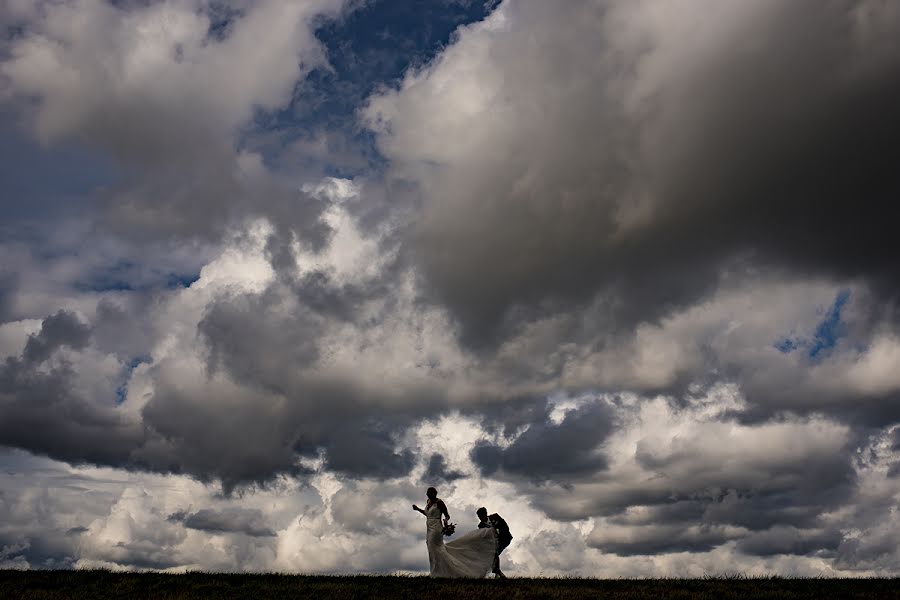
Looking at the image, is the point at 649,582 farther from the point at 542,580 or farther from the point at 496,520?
the point at 496,520

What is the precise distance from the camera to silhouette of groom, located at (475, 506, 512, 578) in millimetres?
32312

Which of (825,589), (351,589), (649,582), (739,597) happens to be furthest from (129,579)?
(825,589)

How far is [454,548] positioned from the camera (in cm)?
3225

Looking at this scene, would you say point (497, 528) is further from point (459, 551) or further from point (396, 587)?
point (396, 587)

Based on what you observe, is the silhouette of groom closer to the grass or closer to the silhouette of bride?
the silhouette of bride

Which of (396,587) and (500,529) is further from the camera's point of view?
(500,529)

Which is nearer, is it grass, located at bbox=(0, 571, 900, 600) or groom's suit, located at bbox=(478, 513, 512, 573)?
grass, located at bbox=(0, 571, 900, 600)

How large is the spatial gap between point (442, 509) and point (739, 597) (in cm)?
1314

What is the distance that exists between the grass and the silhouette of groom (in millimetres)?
4283

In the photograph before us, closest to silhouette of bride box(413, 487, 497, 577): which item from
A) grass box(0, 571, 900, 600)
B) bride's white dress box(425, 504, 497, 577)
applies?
bride's white dress box(425, 504, 497, 577)

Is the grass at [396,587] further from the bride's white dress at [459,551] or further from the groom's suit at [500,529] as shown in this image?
the groom's suit at [500,529]

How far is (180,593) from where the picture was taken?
80.7ft

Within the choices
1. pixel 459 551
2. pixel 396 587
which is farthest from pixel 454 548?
pixel 396 587

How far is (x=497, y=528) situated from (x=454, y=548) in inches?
82.2
